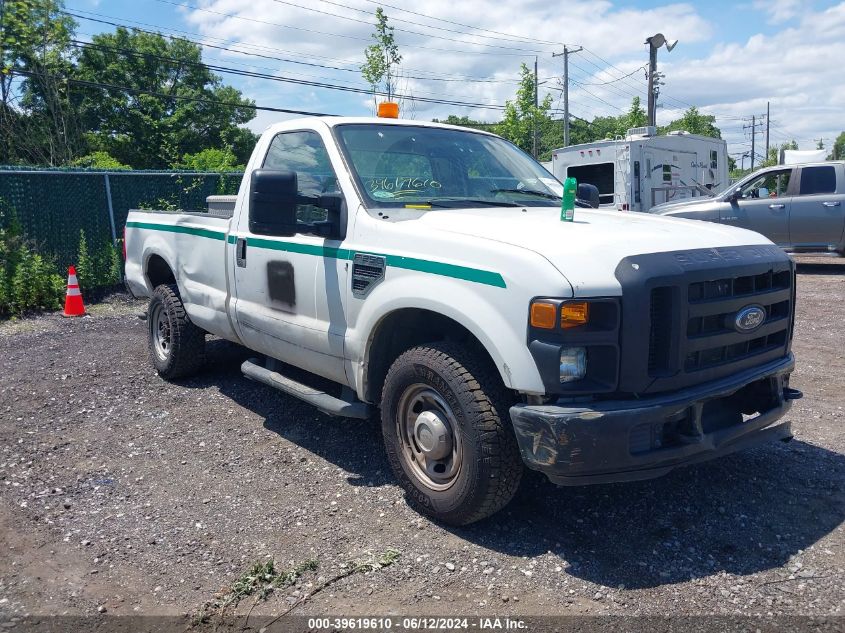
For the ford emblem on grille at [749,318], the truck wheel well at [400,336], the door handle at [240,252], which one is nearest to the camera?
the ford emblem on grille at [749,318]

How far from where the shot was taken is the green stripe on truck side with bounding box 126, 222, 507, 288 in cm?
318

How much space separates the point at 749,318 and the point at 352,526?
216 centimetres

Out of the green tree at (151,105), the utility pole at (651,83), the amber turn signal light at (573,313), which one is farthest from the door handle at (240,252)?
the green tree at (151,105)

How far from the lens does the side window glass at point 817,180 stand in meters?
12.0

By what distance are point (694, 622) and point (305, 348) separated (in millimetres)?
2549

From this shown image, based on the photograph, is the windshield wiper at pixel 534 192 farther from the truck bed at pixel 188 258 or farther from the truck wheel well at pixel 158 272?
the truck wheel well at pixel 158 272

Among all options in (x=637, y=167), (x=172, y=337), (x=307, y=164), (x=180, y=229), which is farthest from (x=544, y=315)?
(x=637, y=167)

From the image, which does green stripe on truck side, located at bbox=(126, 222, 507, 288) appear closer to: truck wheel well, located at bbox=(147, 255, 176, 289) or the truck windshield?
the truck windshield

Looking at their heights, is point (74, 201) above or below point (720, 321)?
above

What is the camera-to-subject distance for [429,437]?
139 inches

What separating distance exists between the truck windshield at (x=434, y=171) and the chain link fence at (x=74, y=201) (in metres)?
7.44

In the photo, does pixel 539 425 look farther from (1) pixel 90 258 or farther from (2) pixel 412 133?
(1) pixel 90 258

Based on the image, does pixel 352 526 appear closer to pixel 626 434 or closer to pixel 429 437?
pixel 429 437

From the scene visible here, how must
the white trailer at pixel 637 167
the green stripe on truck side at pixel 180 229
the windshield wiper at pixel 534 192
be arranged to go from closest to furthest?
the windshield wiper at pixel 534 192 < the green stripe on truck side at pixel 180 229 < the white trailer at pixel 637 167
